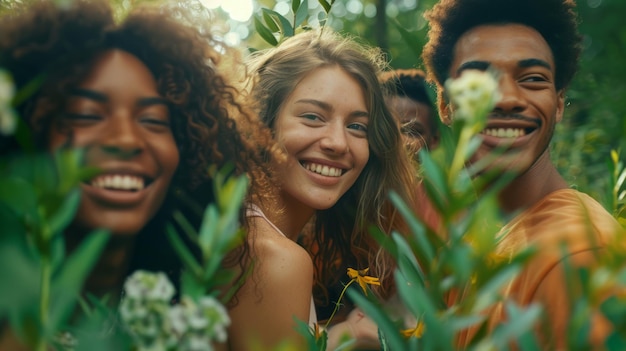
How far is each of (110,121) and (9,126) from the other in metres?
0.54

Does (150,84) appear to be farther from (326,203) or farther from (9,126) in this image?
(326,203)

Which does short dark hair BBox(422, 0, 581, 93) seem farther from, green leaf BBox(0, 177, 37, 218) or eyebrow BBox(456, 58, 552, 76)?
green leaf BBox(0, 177, 37, 218)

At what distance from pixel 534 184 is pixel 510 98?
10.9 inches

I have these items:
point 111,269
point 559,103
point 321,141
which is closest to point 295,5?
point 321,141

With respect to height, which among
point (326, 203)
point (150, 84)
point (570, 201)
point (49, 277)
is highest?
point (150, 84)

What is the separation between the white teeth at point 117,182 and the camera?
127 cm

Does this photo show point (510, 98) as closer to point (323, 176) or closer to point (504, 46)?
point (504, 46)

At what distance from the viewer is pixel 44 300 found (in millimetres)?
764

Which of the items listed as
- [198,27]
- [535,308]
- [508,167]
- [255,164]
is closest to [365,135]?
[508,167]

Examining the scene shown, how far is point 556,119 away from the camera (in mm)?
2197

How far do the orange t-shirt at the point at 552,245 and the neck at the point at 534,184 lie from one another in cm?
9

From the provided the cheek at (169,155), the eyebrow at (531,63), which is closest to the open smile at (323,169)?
the eyebrow at (531,63)

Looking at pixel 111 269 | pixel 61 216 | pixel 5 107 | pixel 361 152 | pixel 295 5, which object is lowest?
pixel 111 269

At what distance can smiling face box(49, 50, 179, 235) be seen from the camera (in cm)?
127
